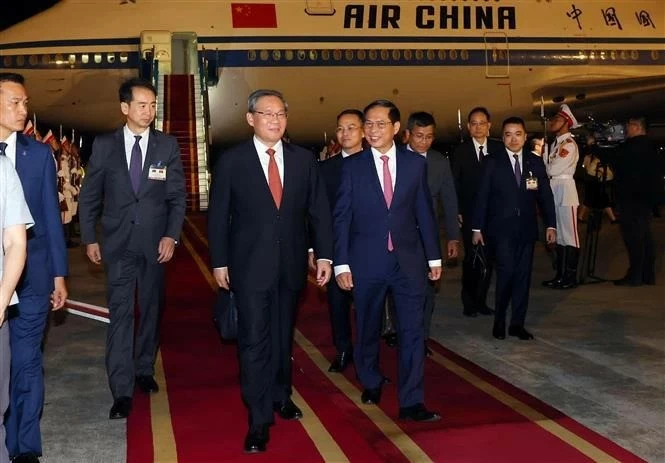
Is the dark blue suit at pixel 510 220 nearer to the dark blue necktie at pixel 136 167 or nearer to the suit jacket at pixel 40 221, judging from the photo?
the dark blue necktie at pixel 136 167

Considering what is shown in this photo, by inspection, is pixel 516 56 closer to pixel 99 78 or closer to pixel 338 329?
pixel 99 78

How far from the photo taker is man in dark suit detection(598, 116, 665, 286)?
10266 millimetres

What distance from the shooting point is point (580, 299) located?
9.45 meters

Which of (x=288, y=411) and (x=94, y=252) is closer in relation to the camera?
(x=288, y=411)

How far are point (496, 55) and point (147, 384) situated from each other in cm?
1537

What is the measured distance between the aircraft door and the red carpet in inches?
530

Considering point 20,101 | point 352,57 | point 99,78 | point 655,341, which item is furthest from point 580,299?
point 99,78

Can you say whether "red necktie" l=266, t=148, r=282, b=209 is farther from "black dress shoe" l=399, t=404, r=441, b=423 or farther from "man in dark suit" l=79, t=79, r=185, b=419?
"black dress shoe" l=399, t=404, r=441, b=423

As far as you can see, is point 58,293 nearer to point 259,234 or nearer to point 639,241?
point 259,234

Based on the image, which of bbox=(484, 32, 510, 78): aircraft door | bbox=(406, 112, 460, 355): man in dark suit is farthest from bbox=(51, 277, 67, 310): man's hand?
bbox=(484, 32, 510, 78): aircraft door

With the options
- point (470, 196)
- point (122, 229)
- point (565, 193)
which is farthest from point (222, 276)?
point (565, 193)

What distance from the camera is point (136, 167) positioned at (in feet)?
18.0

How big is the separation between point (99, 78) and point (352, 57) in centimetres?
506

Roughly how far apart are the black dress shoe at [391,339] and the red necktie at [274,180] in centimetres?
276
